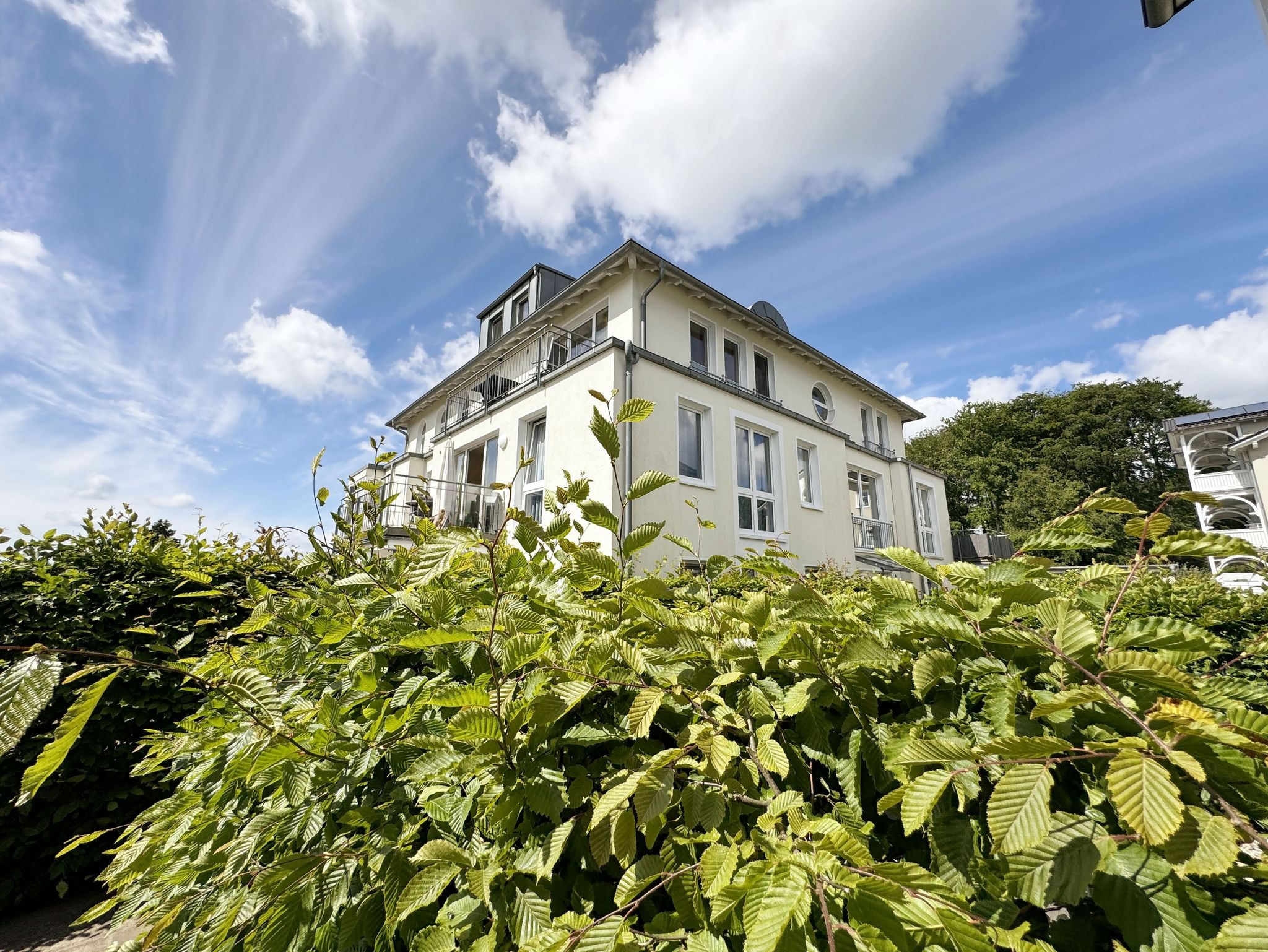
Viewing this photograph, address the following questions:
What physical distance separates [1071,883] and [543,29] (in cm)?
822

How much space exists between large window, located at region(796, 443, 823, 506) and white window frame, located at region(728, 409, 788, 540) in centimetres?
93

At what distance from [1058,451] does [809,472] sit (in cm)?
3067

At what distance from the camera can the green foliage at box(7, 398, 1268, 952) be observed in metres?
0.56

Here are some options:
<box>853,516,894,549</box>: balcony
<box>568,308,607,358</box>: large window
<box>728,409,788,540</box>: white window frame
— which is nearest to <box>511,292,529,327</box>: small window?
<box>568,308,607,358</box>: large window

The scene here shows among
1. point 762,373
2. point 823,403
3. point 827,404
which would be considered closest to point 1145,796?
point 762,373

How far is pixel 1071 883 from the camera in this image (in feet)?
1.81

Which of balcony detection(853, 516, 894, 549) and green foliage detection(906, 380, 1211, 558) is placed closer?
balcony detection(853, 516, 894, 549)

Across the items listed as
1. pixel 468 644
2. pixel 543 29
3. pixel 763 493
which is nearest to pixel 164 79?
pixel 543 29

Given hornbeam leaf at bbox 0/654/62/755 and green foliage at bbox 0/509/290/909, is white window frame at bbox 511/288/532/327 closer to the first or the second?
green foliage at bbox 0/509/290/909

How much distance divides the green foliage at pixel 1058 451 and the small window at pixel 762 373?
25903 millimetres

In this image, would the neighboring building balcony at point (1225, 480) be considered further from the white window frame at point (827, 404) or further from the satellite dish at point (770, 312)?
the satellite dish at point (770, 312)

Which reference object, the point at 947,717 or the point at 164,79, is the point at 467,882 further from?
the point at 164,79

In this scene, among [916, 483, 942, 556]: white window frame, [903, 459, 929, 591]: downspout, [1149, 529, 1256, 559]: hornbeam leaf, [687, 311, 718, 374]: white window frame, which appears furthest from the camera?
[916, 483, 942, 556]: white window frame

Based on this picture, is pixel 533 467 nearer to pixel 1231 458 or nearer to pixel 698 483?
pixel 698 483
